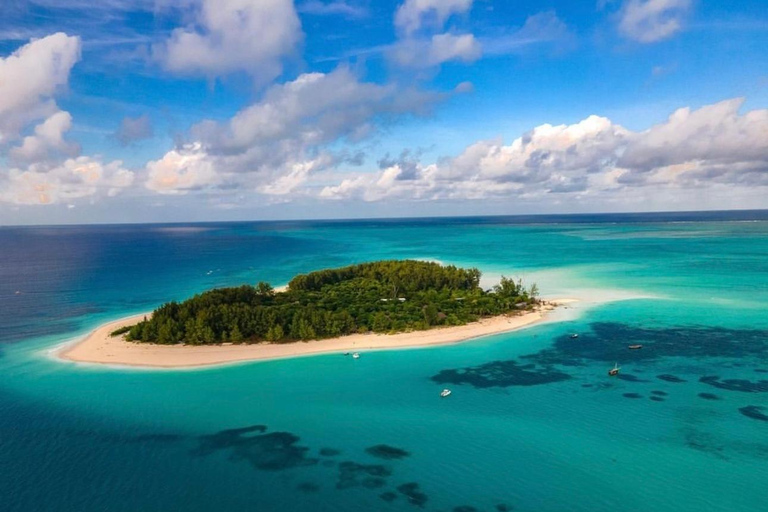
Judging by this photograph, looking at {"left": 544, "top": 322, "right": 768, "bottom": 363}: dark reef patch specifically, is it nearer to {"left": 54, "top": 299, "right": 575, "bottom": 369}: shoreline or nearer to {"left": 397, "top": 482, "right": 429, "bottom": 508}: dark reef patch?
{"left": 54, "top": 299, "right": 575, "bottom": 369}: shoreline

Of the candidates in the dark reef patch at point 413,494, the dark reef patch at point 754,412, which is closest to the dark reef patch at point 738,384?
the dark reef patch at point 754,412

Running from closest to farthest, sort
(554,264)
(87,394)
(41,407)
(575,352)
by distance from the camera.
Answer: (41,407)
(87,394)
(575,352)
(554,264)

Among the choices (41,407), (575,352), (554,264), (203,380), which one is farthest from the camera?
(554,264)

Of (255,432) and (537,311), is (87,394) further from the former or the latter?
(537,311)

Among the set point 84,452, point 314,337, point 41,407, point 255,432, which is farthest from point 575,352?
point 41,407

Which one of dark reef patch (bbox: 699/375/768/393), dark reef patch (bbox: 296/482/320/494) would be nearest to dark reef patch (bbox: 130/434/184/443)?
dark reef patch (bbox: 296/482/320/494)

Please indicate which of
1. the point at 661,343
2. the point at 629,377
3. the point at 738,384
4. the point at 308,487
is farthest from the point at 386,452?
the point at 661,343

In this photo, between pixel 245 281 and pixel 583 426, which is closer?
pixel 583 426
